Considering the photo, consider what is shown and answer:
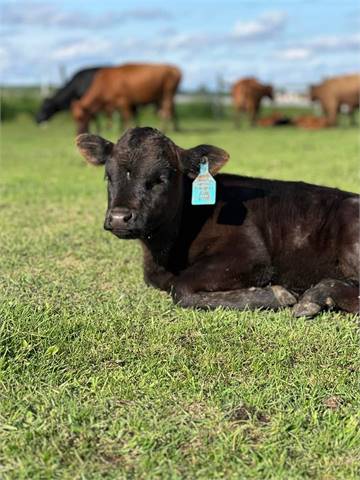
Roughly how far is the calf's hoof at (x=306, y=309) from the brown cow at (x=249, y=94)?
24582 millimetres

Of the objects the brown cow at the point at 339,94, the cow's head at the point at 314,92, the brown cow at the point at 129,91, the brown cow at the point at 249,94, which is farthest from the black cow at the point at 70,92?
the cow's head at the point at 314,92

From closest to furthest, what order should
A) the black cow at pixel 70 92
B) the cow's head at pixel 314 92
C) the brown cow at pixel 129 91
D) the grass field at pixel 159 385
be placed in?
1. the grass field at pixel 159 385
2. the brown cow at pixel 129 91
3. the black cow at pixel 70 92
4. the cow's head at pixel 314 92

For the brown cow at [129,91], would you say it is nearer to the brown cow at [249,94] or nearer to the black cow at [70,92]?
the black cow at [70,92]

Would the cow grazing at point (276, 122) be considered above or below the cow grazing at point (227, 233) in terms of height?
below

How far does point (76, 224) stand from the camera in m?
6.51

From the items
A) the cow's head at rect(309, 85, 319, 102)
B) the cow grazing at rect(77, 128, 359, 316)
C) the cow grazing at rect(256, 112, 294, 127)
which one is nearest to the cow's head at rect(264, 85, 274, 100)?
the cow grazing at rect(256, 112, 294, 127)

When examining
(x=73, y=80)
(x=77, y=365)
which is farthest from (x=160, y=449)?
(x=73, y=80)

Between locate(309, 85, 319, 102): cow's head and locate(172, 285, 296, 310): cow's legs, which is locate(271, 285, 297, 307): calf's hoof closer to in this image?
locate(172, 285, 296, 310): cow's legs

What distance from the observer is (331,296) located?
12.8 feet

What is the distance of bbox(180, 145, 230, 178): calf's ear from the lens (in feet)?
13.7

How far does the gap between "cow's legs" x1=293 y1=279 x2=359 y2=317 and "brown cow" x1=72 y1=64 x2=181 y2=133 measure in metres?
13.6

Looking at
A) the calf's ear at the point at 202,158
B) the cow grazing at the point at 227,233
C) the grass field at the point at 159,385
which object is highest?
the calf's ear at the point at 202,158

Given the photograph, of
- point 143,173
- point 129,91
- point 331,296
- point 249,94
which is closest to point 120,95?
A: point 129,91

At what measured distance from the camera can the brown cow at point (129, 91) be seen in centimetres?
1820
